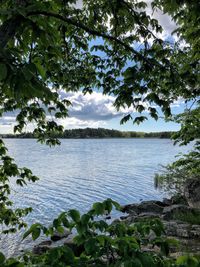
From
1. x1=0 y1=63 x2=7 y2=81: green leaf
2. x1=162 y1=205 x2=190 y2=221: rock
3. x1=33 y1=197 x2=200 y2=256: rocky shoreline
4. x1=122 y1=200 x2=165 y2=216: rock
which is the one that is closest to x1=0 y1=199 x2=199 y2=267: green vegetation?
x1=0 y1=63 x2=7 y2=81: green leaf

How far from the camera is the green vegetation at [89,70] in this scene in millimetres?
2730

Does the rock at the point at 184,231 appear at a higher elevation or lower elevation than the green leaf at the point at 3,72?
lower

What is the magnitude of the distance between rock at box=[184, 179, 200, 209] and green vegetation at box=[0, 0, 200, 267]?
8.26 metres

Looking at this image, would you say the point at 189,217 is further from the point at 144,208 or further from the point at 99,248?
the point at 99,248

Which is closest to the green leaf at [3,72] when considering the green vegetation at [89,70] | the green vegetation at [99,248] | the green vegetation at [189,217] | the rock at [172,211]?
the green vegetation at [89,70]

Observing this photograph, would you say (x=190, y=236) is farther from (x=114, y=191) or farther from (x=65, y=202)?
(x=114, y=191)

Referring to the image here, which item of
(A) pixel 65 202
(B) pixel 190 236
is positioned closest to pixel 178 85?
(B) pixel 190 236

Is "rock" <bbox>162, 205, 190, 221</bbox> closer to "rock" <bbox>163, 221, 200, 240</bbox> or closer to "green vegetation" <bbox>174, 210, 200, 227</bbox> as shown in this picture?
"green vegetation" <bbox>174, 210, 200, 227</bbox>

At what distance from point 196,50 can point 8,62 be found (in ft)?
15.4

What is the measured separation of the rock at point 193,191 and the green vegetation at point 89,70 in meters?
8.26

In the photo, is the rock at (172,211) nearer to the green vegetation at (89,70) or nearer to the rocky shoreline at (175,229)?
the rocky shoreline at (175,229)

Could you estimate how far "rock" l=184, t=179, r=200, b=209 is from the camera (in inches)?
741

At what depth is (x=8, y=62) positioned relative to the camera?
2.36 meters

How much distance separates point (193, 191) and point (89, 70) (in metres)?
13.8
